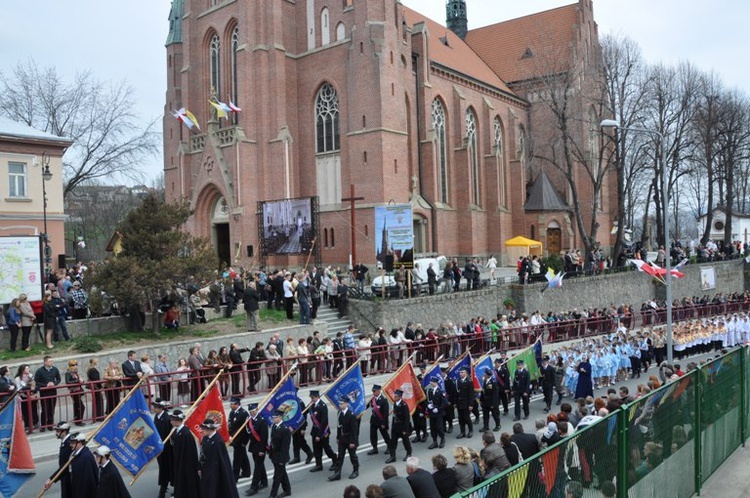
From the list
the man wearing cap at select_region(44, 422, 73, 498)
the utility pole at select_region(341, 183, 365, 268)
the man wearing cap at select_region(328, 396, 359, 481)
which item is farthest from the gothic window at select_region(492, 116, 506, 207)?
the man wearing cap at select_region(44, 422, 73, 498)

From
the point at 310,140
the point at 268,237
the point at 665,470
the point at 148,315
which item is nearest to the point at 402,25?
the point at 310,140

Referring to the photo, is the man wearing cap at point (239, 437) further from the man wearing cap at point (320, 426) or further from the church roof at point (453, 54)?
the church roof at point (453, 54)

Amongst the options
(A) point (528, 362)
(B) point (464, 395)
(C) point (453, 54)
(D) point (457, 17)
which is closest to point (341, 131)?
(C) point (453, 54)

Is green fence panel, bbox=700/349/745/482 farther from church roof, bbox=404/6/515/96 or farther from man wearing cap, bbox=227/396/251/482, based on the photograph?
church roof, bbox=404/6/515/96

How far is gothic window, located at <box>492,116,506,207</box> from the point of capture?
47.2m

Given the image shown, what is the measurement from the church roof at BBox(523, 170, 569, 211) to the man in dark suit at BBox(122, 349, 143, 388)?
38.5 metres

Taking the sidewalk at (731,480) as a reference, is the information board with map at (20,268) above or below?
above

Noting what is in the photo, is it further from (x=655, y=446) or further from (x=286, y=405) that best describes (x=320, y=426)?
(x=655, y=446)

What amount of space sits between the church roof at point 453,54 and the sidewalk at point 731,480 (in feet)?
115

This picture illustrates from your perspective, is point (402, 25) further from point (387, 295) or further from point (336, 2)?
point (387, 295)

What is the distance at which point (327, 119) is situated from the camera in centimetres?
3716

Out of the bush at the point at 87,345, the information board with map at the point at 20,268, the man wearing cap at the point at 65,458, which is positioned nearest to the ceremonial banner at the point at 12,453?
the man wearing cap at the point at 65,458

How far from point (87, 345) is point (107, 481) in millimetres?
9857

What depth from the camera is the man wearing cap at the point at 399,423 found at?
12.0 m
